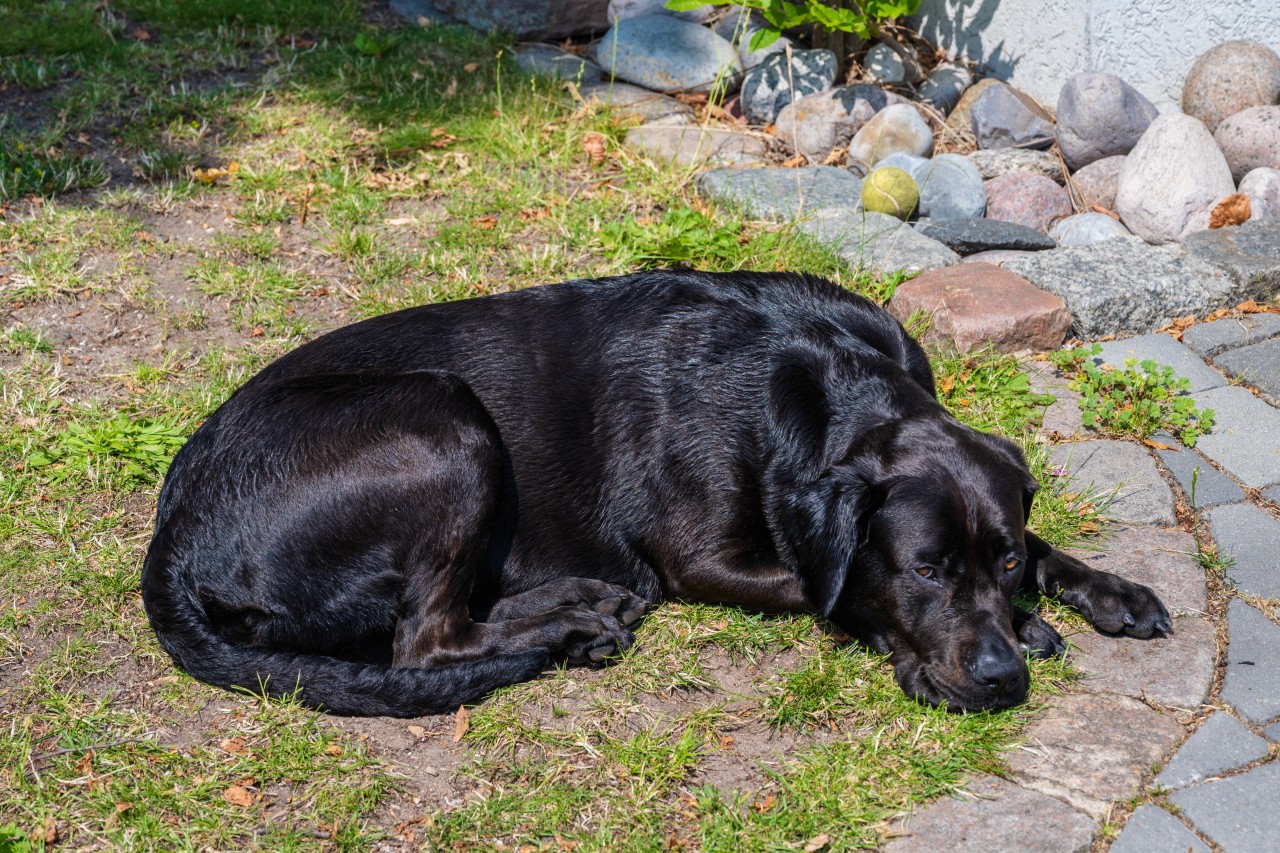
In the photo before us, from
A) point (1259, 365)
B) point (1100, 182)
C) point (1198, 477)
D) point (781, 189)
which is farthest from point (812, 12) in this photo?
point (1198, 477)

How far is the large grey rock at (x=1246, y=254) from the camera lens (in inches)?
204

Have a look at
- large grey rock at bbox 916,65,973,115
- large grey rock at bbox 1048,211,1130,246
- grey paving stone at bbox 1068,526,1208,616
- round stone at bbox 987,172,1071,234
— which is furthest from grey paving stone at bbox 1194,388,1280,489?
large grey rock at bbox 916,65,973,115

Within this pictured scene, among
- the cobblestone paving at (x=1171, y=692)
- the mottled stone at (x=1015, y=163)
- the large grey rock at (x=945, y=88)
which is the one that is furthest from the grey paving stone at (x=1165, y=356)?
the large grey rock at (x=945, y=88)

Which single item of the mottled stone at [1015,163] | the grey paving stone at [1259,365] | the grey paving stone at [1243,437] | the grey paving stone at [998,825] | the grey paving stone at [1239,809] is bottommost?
the grey paving stone at [998,825]

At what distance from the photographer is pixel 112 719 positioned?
127 inches

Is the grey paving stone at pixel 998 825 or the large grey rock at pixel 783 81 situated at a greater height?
the large grey rock at pixel 783 81

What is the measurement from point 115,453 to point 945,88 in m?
5.18

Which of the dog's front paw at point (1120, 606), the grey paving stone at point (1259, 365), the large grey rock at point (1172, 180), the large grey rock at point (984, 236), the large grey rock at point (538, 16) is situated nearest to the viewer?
the dog's front paw at point (1120, 606)

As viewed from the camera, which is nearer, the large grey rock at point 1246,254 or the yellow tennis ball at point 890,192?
the large grey rock at point 1246,254

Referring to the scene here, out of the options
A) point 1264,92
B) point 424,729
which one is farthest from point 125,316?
point 1264,92

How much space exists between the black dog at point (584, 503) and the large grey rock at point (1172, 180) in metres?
2.76

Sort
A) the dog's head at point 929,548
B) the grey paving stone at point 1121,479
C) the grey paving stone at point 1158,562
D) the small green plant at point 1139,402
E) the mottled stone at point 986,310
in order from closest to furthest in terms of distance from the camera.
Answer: the dog's head at point 929,548 < the grey paving stone at point 1158,562 < the grey paving stone at point 1121,479 < the small green plant at point 1139,402 < the mottled stone at point 986,310

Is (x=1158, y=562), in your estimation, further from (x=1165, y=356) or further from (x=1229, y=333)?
(x=1229, y=333)

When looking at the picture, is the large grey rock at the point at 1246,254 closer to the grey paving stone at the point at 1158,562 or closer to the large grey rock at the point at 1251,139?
the large grey rock at the point at 1251,139
